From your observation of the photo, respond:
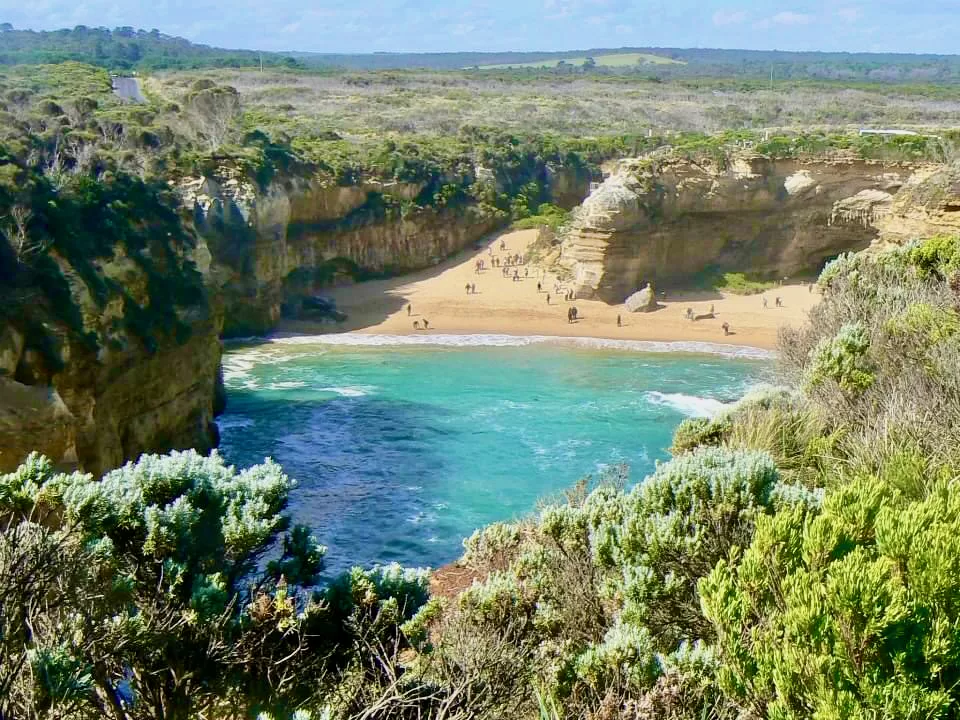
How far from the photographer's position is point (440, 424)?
30219 mm

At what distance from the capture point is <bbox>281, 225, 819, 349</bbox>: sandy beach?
41562 millimetres

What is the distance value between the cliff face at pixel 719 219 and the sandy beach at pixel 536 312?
1.53 m

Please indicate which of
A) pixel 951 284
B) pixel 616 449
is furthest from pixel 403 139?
pixel 951 284

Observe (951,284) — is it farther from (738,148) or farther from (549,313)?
(738,148)

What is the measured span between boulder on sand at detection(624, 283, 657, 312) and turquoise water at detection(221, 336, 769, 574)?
4.64 metres

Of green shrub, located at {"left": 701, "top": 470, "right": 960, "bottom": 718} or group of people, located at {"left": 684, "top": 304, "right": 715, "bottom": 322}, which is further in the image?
group of people, located at {"left": 684, "top": 304, "right": 715, "bottom": 322}

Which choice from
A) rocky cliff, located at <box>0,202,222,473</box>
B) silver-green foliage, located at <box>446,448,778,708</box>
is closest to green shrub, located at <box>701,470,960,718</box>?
silver-green foliage, located at <box>446,448,778,708</box>

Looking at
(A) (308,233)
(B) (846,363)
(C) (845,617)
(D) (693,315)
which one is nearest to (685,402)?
(D) (693,315)

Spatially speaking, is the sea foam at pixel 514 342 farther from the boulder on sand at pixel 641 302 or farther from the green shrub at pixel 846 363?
the green shrub at pixel 846 363

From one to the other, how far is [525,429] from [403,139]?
38016mm

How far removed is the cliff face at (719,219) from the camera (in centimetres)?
4391

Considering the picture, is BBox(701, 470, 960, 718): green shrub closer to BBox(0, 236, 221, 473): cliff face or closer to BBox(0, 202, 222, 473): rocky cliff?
BBox(0, 202, 222, 473): rocky cliff

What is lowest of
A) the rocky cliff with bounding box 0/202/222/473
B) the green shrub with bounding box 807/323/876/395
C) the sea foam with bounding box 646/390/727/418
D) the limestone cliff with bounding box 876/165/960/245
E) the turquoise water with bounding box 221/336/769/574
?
the turquoise water with bounding box 221/336/769/574

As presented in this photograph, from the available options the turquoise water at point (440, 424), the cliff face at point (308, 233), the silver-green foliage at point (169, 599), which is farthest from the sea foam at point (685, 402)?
the silver-green foliage at point (169, 599)
